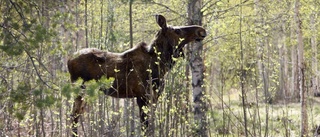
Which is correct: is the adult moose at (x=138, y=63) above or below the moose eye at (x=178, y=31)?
below

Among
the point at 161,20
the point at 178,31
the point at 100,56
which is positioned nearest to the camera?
the point at 161,20

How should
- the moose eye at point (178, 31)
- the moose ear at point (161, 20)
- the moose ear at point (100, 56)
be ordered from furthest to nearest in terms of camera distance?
the moose ear at point (100, 56) < the moose eye at point (178, 31) < the moose ear at point (161, 20)

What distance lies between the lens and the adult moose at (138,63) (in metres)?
6.87

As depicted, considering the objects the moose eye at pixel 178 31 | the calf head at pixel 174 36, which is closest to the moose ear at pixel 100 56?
the calf head at pixel 174 36

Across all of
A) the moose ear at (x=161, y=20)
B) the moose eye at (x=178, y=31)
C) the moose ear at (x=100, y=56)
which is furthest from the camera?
the moose ear at (x=100, y=56)

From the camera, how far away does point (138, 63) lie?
7004mm

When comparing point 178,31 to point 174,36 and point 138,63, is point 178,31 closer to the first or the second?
point 174,36

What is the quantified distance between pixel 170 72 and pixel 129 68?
939mm

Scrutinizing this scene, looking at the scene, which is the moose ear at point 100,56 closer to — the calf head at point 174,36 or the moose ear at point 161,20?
the calf head at point 174,36

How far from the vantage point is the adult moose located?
22.5ft

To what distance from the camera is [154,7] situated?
11727mm

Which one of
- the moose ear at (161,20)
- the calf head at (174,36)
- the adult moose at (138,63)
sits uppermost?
the moose ear at (161,20)

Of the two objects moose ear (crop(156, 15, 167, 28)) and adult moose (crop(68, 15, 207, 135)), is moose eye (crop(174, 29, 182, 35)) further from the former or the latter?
moose ear (crop(156, 15, 167, 28))

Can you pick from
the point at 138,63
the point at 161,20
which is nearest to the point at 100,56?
the point at 138,63
